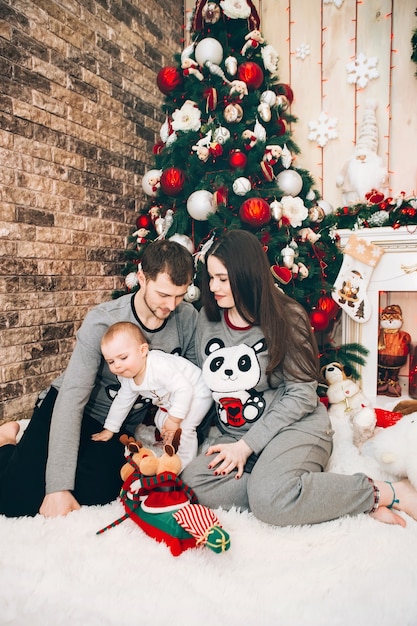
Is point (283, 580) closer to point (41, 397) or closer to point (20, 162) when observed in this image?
point (41, 397)

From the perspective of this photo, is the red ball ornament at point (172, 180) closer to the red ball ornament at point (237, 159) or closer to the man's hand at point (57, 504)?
the red ball ornament at point (237, 159)

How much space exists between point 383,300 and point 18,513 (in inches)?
96.4

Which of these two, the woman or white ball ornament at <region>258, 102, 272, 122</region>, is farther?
white ball ornament at <region>258, 102, 272, 122</region>

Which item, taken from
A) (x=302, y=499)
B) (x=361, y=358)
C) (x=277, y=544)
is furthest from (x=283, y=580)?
(x=361, y=358)

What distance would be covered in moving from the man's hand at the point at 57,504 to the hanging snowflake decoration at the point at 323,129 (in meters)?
2.79

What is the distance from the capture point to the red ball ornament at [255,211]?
2375 mm

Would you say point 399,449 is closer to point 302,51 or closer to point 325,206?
A: point 325,206

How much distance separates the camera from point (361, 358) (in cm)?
283

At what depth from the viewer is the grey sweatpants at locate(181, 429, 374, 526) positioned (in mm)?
1415

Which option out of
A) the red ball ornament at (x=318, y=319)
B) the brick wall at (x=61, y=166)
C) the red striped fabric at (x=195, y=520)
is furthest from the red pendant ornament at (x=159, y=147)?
the red striped fabric at (x=195, y=520)

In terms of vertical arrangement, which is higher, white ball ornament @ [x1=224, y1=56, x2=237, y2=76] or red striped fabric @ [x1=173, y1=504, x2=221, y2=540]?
white ball ornament @ [x1=224, y1=56, x2=237, y2=76]

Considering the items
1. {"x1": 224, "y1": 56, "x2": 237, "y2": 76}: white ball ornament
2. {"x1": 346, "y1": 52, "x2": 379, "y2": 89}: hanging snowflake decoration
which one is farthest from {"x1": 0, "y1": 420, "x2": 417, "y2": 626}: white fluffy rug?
{"x1": 346, "y1": 52, "x2": 379, "y2": 89}: hanging snowflake decoration

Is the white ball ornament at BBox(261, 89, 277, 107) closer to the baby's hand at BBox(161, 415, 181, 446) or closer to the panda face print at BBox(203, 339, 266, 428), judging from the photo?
the panda face print at BBox(203, 339, 266, 428)

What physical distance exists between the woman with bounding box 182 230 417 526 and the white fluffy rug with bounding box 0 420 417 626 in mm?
88
